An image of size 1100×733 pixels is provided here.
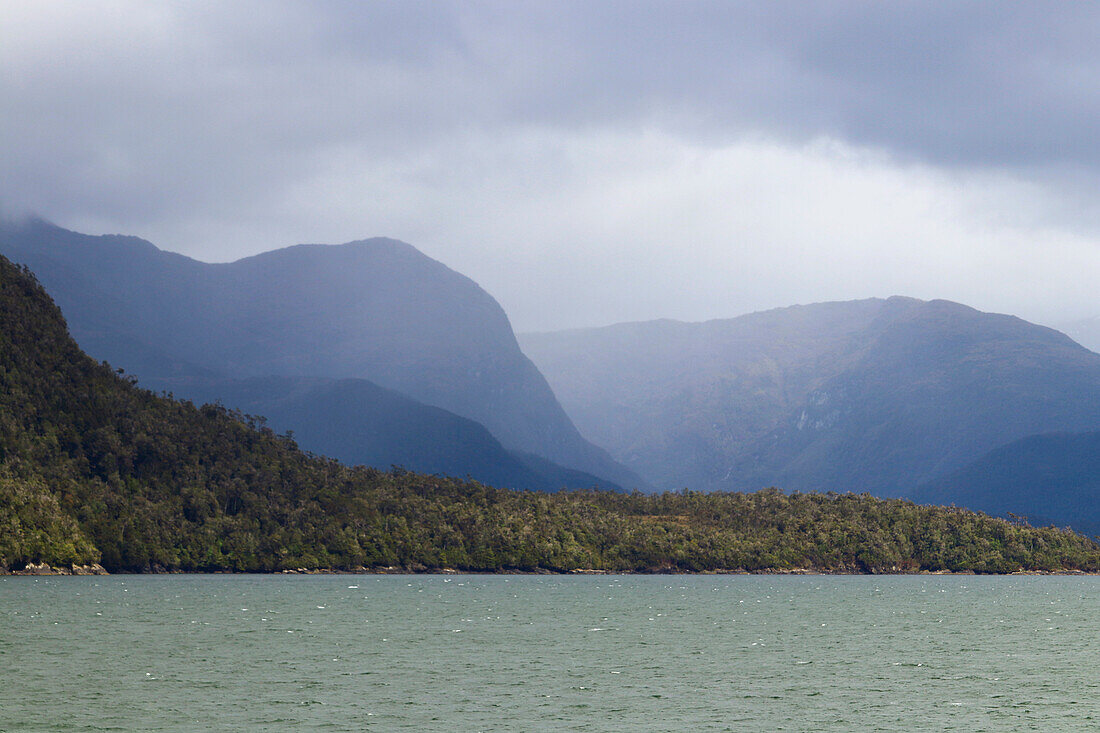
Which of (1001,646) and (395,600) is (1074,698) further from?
(395,600)

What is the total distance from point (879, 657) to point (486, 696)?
4245 cm

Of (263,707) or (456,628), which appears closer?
(263,707)

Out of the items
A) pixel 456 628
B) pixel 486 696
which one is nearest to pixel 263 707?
pixel 486 696

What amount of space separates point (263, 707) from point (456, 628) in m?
58.2

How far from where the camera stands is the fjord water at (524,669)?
6388 cm

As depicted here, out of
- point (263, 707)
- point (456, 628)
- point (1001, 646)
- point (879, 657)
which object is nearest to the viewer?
point (263, 707)

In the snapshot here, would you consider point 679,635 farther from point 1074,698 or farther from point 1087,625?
point 1087,625

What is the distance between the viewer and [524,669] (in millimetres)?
86562

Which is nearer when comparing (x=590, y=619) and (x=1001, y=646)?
(x=1001, y=646)

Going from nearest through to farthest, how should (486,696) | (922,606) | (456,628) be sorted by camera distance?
(486,696) < (456,628) < (922,606)

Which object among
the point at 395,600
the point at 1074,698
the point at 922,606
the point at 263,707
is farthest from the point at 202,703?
the point at 922,606

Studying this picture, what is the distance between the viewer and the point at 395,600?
577 ft

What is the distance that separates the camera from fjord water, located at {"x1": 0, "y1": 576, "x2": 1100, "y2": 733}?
6388cm

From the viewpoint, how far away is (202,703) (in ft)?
219
